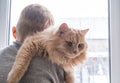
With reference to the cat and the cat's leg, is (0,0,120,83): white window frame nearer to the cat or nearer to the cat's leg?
the cat

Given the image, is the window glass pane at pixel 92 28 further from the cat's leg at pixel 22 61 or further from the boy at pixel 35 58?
the cat's leg at pixel 22 61

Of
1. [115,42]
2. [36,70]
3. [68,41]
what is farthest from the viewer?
[115,42]

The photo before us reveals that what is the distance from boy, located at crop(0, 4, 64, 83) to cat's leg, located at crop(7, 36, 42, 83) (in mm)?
19

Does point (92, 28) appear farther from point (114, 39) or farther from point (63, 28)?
point (63, 28)

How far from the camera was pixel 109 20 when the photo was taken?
134 centimetres

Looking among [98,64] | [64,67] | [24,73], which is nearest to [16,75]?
[24,73]

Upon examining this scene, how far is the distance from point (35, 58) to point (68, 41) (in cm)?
16

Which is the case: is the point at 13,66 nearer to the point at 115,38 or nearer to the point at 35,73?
the point at 35,73

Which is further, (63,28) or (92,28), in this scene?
(92,28)

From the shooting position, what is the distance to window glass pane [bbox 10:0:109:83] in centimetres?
134

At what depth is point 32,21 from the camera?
913mm

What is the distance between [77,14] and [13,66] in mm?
710

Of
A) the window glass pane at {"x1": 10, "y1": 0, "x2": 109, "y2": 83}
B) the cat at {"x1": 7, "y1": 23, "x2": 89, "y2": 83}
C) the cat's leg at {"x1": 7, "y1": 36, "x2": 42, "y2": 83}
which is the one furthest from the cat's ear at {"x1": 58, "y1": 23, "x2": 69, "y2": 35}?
the window glass pane at {"x1": 10, "y1": 0, "x2": 109, "y2": 83}

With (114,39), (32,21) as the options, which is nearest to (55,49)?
(32,21)
